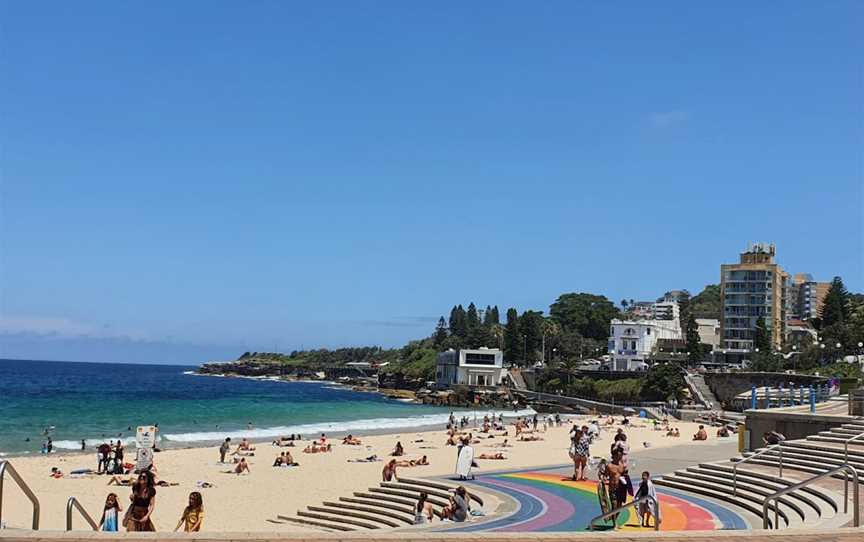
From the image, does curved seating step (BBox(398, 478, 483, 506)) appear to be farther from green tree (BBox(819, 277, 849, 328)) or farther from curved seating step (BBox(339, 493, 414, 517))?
green tree (BBox(819, 277, 849, 328))

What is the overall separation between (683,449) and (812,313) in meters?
157

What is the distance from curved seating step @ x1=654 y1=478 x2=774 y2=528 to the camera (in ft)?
53.2

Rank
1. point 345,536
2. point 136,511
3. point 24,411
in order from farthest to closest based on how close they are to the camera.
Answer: point 24,411
point 136,511
point 345,536

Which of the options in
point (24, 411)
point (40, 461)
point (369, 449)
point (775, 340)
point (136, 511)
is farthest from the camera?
point (775, 340)

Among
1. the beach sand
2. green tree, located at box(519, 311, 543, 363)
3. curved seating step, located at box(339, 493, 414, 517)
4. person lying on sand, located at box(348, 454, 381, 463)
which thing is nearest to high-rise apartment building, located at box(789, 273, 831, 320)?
green tree, located at box(519, 311, 543, 363)

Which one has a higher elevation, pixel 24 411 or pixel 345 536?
pixel 345 536

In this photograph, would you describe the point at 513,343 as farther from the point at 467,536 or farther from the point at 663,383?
the point at 467,536

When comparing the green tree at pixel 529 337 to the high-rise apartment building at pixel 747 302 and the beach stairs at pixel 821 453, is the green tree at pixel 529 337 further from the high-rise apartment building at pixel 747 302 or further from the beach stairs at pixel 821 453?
the beach stairs at pixel 821 453

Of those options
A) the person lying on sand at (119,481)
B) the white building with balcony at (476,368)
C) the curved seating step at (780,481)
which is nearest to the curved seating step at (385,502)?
the curved seating step at (780,481)

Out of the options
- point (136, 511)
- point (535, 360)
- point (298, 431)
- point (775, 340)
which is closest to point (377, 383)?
point (535, 360)

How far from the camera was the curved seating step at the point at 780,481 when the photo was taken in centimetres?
1417

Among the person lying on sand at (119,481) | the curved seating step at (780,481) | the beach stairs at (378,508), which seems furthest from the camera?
the person lying on sand at (119,481)

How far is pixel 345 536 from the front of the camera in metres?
9.41

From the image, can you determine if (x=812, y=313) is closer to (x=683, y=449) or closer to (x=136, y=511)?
(x=683, y=449)
